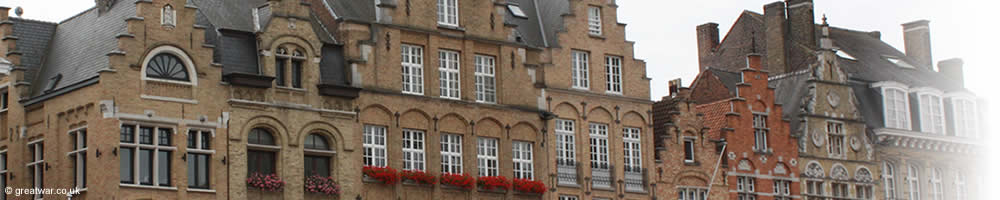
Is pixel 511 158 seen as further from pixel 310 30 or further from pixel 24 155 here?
pixel 24 155

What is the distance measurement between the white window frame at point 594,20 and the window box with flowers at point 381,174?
905 centimetres

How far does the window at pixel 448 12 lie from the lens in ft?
152

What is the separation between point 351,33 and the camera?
43.8 metres

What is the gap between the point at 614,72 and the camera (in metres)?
50.2

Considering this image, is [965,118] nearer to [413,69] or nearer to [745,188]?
[745,188]

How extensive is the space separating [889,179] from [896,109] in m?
2.38

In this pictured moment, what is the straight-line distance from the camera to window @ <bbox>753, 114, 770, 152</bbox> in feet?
178

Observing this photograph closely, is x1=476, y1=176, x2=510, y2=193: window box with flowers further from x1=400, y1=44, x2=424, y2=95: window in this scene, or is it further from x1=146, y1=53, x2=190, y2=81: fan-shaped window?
x1=146, y1=53, x2=190, y2=81: fan-shaped window

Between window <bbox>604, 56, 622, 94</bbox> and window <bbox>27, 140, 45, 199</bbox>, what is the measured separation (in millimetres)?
16350

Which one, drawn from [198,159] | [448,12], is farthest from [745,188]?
[198,159]

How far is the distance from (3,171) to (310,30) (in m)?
8.13

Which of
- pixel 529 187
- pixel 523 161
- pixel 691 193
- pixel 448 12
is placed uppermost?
pixel 448 12

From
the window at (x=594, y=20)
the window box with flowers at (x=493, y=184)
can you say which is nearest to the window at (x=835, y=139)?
the window at (x=594, y=20)

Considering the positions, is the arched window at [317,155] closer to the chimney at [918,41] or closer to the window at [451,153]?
the window at [451,153]
